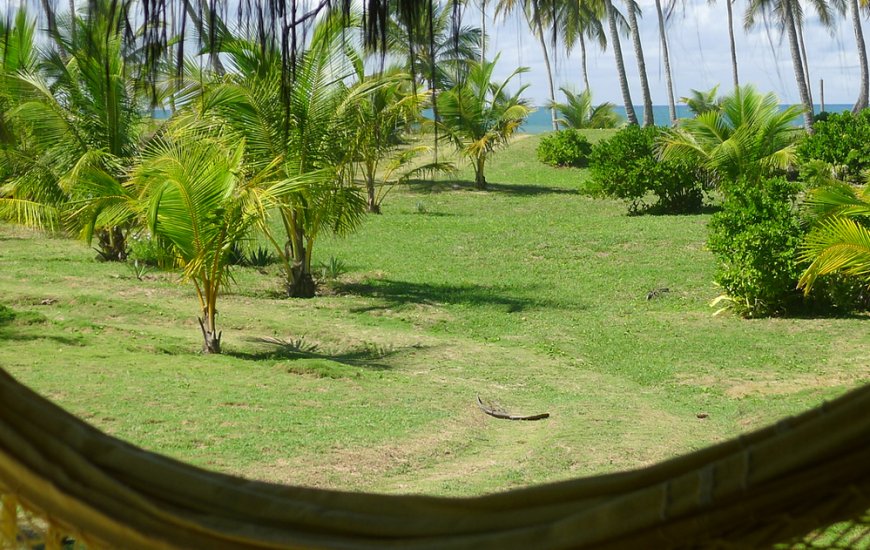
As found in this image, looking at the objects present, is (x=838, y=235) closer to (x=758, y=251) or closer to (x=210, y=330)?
(x=758, y=251)

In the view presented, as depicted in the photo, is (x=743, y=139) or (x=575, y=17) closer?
(x=575, y=17)

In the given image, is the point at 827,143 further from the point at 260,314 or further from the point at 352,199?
the point at 260,314

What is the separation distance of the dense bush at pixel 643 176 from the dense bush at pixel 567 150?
564 centimetres

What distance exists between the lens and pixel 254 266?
1264 cm

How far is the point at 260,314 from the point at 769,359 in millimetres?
4849

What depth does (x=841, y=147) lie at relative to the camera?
45.9ft

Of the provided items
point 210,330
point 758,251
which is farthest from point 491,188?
point 210,330

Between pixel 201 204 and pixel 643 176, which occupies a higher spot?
pixel 643 176

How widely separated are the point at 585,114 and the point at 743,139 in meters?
15.5

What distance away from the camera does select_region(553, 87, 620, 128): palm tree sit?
2841 cm

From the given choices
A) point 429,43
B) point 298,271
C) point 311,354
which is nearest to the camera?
point 429,43

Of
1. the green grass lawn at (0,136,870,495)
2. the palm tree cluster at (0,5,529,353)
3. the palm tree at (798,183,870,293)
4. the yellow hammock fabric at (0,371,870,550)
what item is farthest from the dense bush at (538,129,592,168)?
the yellow hammock fabric at (0,371,870,550)

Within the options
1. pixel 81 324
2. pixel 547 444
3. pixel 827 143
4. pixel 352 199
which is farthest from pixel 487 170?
pixel 547 444

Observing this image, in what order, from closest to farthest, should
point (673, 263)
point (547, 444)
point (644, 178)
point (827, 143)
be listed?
1. point (547, 444)
2. point (673, 263)
3. point (827, 143)
4. point (644, 178)
